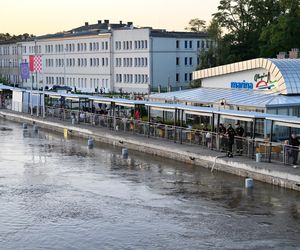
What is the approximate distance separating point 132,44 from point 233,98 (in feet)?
172

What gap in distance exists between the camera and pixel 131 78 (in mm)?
98500

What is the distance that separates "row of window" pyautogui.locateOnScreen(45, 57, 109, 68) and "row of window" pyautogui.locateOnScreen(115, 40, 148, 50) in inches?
145

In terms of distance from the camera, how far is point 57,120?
60.3 metres

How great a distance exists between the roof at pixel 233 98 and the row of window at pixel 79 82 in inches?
1895

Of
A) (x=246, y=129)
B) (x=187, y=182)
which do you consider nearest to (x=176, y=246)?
(x=187, y=182)

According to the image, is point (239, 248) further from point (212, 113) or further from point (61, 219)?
point (212, 113)

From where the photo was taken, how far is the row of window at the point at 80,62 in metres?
104

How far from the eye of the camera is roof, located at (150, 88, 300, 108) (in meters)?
43.2

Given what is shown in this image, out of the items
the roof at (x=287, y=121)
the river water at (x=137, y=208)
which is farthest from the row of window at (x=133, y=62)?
the roof at (x=287, y=121)

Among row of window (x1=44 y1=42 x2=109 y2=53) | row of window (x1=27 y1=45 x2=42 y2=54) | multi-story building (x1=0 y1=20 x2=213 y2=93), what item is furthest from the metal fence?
row of window (x1=27 y1=45 x2=42 y2=54)

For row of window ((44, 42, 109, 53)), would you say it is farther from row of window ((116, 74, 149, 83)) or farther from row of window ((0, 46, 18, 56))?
row of window ((0, 46, 18, 56))

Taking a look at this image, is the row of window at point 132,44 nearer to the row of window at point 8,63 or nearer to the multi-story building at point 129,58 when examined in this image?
the multi-story building at point 129,58

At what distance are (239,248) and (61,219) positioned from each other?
7367 millimetres

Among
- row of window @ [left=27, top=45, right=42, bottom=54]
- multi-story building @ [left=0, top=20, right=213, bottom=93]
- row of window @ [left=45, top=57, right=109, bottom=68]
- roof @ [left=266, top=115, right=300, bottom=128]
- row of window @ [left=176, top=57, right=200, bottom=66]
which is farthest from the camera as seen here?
row of window @ [left=27, top=45, right=42, bottom=54]
